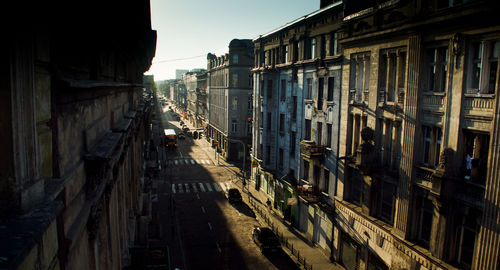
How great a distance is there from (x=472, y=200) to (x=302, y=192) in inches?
633

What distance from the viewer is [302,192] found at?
3111 cm

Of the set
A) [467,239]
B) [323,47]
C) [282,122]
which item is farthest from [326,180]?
[467,239]

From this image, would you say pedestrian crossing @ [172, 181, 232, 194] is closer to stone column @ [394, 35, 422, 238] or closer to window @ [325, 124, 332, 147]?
window @ [325, 124, 332, 147]

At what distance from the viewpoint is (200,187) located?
163 ft

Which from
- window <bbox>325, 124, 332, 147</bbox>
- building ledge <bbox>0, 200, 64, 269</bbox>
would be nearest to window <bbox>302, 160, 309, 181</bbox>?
window <bbox>325, 124, 332, 147</bbox>

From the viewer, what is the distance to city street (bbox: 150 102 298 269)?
28.4 metres

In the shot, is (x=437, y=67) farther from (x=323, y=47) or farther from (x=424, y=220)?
(x=323, y=47)

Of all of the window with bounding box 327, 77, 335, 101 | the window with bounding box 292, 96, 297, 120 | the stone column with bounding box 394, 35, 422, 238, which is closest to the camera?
the stone column with bounding box 394, 35, 422, 238

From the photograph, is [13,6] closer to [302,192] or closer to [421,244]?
[421,244]

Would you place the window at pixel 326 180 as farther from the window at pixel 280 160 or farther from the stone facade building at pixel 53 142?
the stone facade building at pixel 53 142

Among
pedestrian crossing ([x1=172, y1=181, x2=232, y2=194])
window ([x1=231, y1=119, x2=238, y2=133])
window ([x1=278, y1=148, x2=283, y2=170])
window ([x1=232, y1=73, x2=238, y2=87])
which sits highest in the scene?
window ([x1=232, y1=73, x2=238, y2=87])

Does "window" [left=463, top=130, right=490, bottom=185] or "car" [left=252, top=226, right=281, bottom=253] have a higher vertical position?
"window" [left=463, top=130, right=490, bottom=185]

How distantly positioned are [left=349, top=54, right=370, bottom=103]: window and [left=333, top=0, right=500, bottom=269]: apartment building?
2.9 inches

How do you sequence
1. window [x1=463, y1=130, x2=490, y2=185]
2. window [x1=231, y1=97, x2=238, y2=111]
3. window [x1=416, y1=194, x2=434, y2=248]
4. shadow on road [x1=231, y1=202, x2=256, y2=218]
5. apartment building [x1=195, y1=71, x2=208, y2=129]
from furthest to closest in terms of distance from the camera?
apartment building [x1=195, y1=71, x2=208, y2=129], window [x1=231, y1=97, x2=238, y2=111], shadow on road [x1=231, y1=202, x2=256, y2=218], window [x1=416, y1=194, x2=434, y2=248], window [x1=463, y1=130, x2=490, y2=185]
